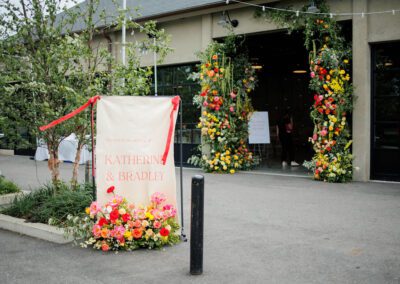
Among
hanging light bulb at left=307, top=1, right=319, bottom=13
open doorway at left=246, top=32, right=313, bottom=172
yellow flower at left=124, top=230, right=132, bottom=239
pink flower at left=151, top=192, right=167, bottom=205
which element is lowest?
yellow flower at left=124, top=230, right=132, bottom=239

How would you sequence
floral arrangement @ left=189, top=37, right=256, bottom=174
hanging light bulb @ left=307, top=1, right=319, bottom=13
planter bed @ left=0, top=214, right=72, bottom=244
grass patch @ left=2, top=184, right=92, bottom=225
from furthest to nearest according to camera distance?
floral arrangement @ left=189, top=37, right=256, bottom=174
hanging light bulb @ left=307, top=1, right=319, bottom=13
grass patch @ left=2, top=184, right=92, bottom=225
planter bed @ left=0, top=214, right=72, bottom=244

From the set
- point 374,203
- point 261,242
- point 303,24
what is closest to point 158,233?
point 261,242

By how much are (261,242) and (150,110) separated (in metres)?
2.25

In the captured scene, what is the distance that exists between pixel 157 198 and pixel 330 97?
698 cm

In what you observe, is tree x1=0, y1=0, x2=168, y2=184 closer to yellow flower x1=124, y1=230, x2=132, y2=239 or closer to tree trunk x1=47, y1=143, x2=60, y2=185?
tree trunk x1=47, y1=143, x2=60, y2=185

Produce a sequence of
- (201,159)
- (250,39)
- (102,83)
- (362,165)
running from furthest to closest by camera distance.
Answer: (250,39)
(201,159)
(362,165)
(102,83)

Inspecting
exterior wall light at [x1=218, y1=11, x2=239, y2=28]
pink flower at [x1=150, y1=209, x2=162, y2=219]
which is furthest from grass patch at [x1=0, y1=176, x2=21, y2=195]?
exterior wall light at [x1=218, y1=11, x2=239, y2=28]

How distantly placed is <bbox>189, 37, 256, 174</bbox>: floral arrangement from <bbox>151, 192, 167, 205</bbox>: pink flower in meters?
7.59

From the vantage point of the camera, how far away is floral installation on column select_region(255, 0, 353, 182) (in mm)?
11141

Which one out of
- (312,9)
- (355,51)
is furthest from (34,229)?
(355,51)

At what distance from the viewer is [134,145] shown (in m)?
5.68

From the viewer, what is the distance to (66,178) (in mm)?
12219

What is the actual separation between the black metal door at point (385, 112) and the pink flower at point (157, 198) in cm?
759

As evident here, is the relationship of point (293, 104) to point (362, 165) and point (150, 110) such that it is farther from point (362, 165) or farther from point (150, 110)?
point (150, 110)
